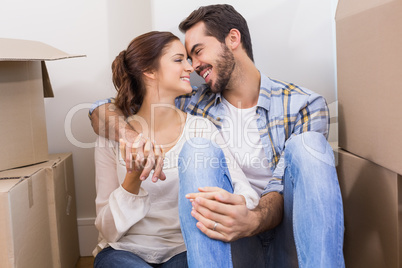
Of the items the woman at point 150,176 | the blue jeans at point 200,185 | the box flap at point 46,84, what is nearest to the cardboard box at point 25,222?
the woman at point 150,176

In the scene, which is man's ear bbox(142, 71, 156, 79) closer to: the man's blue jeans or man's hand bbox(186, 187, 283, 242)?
the man's blue jeans

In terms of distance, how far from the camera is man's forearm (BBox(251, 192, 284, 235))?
3.15ft

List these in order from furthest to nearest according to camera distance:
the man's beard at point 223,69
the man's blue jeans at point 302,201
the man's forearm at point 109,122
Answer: the man's beard at point 223,69
the man's forearm at point 109,122
the man's blue jeans at point 302,201

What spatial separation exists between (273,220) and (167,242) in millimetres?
298

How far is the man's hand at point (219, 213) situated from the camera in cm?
84

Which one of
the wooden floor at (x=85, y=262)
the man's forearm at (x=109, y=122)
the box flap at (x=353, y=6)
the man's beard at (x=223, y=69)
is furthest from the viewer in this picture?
the wooden floor at (x=85, y=262)

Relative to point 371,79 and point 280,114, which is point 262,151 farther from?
point 371,79

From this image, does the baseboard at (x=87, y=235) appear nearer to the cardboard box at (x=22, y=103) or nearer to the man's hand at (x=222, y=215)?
the cardboard box at (x=22, y=103)

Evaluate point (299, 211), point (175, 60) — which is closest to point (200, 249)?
point (299, 211)

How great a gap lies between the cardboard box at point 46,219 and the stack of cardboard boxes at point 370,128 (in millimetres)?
866

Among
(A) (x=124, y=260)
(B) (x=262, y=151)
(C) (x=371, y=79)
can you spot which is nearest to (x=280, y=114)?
(B) (x=262, y=151)

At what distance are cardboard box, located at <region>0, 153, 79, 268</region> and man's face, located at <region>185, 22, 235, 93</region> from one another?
55 cm

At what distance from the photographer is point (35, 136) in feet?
4.06

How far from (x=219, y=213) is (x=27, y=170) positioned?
61cm
